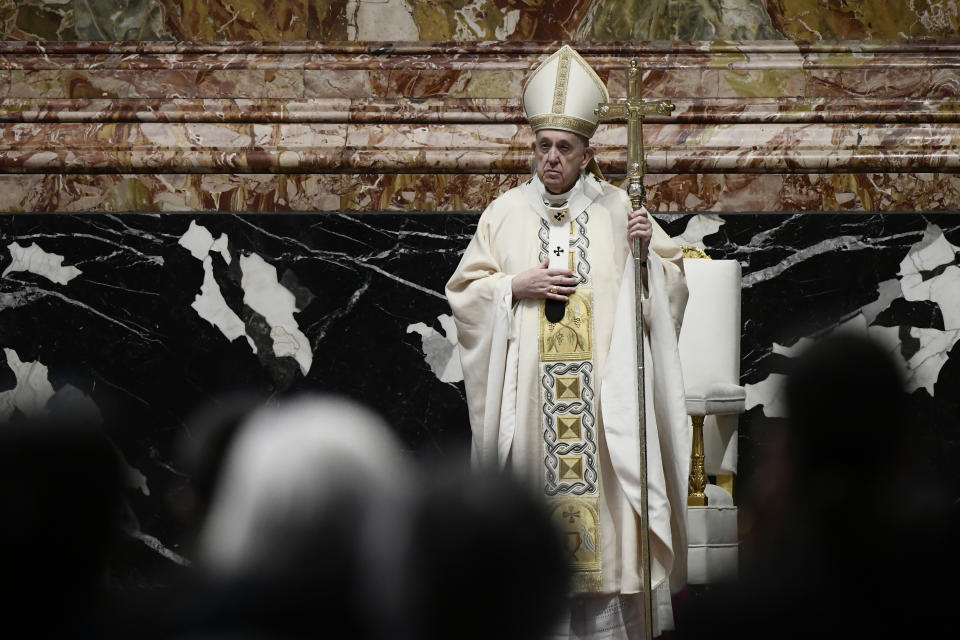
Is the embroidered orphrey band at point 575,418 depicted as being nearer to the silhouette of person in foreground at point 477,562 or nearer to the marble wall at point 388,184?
the marble wall at point 388,184

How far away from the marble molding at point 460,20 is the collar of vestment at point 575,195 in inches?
Answer: 60.7

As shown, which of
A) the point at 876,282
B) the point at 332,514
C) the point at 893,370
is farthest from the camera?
the point at 876,282

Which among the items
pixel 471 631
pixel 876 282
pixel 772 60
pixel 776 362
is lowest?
pixel 471 631

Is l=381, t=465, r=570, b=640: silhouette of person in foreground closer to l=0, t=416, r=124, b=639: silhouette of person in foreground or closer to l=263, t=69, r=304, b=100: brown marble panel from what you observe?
l=0, t=416, r=124, b=639: silhouette of person in foreground

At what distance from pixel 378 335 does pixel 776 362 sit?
169cm

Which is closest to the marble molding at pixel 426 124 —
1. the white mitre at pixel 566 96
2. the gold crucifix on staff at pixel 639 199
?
the white mitre at pixel 566 96

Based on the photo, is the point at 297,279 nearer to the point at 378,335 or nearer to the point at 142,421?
the point at 378,335

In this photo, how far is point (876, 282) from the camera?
532cm

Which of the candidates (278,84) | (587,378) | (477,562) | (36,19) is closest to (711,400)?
(587,378)

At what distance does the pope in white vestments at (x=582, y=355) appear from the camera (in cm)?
403

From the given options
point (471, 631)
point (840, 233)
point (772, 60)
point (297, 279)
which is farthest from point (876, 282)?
point (471, 631)

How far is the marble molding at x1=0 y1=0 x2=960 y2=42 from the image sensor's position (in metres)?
5.65

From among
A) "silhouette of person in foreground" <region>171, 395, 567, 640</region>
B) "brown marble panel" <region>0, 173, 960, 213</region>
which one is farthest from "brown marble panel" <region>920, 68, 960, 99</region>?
"silhouette of person in foreground" <region>171, 395, 567, 640</region>

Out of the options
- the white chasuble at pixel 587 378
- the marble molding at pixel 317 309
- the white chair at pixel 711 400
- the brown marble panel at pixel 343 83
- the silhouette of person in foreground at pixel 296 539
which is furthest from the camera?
the brown marble panel at pixel 343 83
